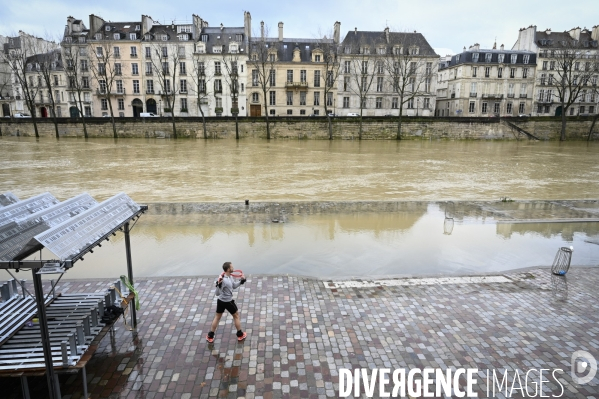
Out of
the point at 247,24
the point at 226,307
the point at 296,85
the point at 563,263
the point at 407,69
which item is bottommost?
the point at 563,263

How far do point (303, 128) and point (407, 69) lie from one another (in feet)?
59.4

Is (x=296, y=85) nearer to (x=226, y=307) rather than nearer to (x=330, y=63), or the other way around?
(x=330, y=63)

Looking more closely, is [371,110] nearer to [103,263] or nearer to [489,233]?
[489,233]

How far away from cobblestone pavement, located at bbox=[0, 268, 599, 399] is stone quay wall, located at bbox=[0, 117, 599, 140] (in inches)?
1627

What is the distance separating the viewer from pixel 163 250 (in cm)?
1041

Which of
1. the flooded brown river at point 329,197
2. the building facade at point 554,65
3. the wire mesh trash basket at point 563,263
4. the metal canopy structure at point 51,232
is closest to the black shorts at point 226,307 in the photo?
the metal canopy structure at point 51,232

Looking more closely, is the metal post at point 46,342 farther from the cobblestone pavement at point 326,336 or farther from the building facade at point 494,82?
the building facade at point 494,82

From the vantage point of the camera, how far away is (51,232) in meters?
4.12

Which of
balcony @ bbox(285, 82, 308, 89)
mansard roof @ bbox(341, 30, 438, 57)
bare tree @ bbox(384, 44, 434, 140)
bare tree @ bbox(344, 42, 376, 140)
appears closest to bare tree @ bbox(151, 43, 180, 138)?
balcony @ bbox(285, 82, 308, 89)

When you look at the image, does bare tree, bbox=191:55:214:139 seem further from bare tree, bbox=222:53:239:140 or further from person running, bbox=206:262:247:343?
person running, bbox=206:262:247:343

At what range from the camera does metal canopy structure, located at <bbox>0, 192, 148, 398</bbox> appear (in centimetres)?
394

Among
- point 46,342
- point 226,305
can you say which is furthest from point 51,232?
point 226,305

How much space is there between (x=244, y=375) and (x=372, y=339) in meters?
2.07

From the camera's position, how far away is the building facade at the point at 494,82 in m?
57.9
